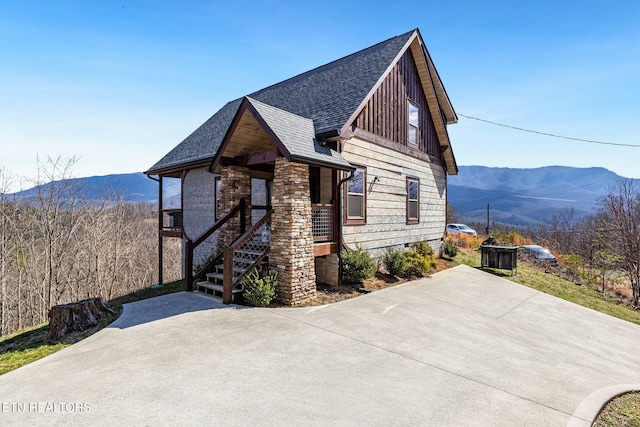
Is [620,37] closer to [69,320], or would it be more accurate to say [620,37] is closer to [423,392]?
[423,392]

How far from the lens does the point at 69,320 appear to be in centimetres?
597

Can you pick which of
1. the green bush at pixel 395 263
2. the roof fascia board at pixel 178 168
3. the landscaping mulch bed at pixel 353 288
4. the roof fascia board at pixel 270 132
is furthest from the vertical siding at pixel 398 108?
the roof fascia board at pixel 178 168

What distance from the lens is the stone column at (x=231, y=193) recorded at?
365 inches

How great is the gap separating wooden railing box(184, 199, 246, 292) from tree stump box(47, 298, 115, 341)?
233 cm

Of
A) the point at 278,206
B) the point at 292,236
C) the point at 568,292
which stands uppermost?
the point at 278,206

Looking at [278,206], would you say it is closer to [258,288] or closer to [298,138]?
[298,138]

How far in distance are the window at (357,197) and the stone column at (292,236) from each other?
2.32 metres

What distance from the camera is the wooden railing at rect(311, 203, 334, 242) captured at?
8.82m

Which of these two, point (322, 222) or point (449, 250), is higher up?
point (322, 222)

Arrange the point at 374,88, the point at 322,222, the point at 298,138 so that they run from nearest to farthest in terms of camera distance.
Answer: the point at 298,138 → the point at 322,222 → the point at 374,88

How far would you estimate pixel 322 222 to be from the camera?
29.7ft

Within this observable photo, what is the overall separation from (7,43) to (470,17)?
17287mm

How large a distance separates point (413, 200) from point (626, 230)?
1118cm

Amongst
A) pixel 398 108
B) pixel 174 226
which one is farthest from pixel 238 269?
pixel 174 226
